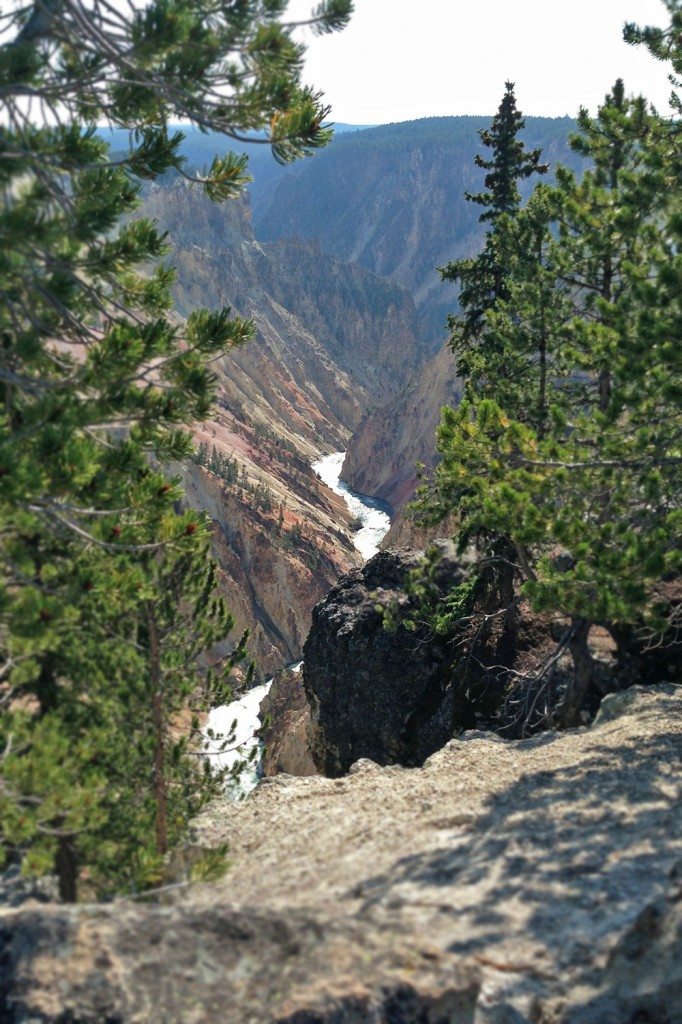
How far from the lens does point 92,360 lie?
21.0ft

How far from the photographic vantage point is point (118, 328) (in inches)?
251

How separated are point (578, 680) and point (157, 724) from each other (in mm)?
6995

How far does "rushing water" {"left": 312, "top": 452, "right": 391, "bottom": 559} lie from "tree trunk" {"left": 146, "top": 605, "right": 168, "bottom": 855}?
84.2 metres

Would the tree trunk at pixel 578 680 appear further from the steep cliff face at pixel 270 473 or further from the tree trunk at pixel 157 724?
the steep cliff face at pixel 270 473

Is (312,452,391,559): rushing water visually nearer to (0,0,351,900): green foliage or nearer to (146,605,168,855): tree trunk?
(146,605,168,855): tree trunk

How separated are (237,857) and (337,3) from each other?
7.70m

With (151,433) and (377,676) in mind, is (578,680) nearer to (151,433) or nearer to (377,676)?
(377,676)

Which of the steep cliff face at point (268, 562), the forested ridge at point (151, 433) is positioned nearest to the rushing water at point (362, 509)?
the steep cliff face at point (268, 562)

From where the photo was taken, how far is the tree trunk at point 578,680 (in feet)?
41.5

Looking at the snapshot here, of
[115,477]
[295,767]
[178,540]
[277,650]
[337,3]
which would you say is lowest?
[277,650]

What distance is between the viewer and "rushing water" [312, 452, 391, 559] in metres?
109

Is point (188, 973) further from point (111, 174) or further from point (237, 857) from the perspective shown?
point (111, 174)

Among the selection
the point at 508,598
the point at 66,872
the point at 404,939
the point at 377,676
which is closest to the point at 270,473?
the point at 377,676

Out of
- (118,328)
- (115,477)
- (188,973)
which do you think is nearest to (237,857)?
(188,973)
